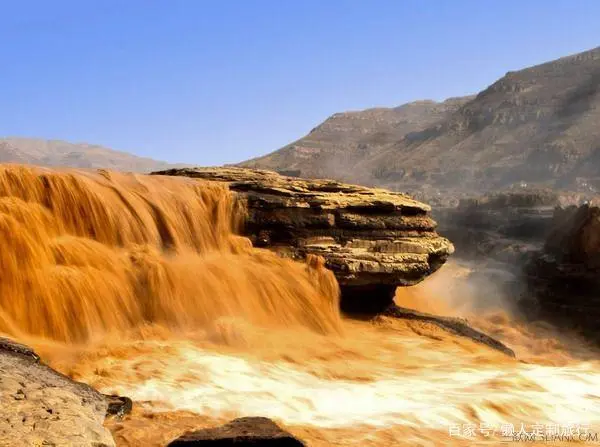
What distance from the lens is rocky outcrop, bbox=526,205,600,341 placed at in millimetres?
13727

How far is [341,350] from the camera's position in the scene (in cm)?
714

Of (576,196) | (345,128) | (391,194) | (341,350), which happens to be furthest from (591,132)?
(341,350)

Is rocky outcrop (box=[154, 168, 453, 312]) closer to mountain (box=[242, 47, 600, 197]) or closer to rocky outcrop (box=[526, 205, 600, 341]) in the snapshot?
rocky outcrop (box=[526, 205, 600, 341])

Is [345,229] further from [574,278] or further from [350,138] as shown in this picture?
[350,138]

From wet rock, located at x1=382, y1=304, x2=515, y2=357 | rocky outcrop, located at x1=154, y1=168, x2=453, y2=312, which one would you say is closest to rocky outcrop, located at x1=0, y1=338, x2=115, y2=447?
rocky outcrop, located at x1=154, y1=168, x2=453, y2=312

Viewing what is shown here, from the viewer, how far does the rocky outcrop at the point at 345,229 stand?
847 cm

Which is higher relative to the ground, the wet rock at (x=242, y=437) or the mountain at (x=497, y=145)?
the mountain at (x=497, y=145)

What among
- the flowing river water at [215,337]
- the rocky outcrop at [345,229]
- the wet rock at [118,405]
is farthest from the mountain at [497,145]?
the wet rock at [118,405]

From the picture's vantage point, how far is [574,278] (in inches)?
571

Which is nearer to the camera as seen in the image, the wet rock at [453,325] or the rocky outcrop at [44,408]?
the rocky outcrop at [44,408]

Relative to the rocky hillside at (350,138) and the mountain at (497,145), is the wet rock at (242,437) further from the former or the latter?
the rocky hillside at (350,138)

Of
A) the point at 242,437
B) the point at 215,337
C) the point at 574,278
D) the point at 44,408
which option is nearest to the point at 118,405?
the point at 44,408

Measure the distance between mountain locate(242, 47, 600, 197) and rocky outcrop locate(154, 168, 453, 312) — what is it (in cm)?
2753

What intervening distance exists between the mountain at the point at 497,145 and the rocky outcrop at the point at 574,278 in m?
20.9
